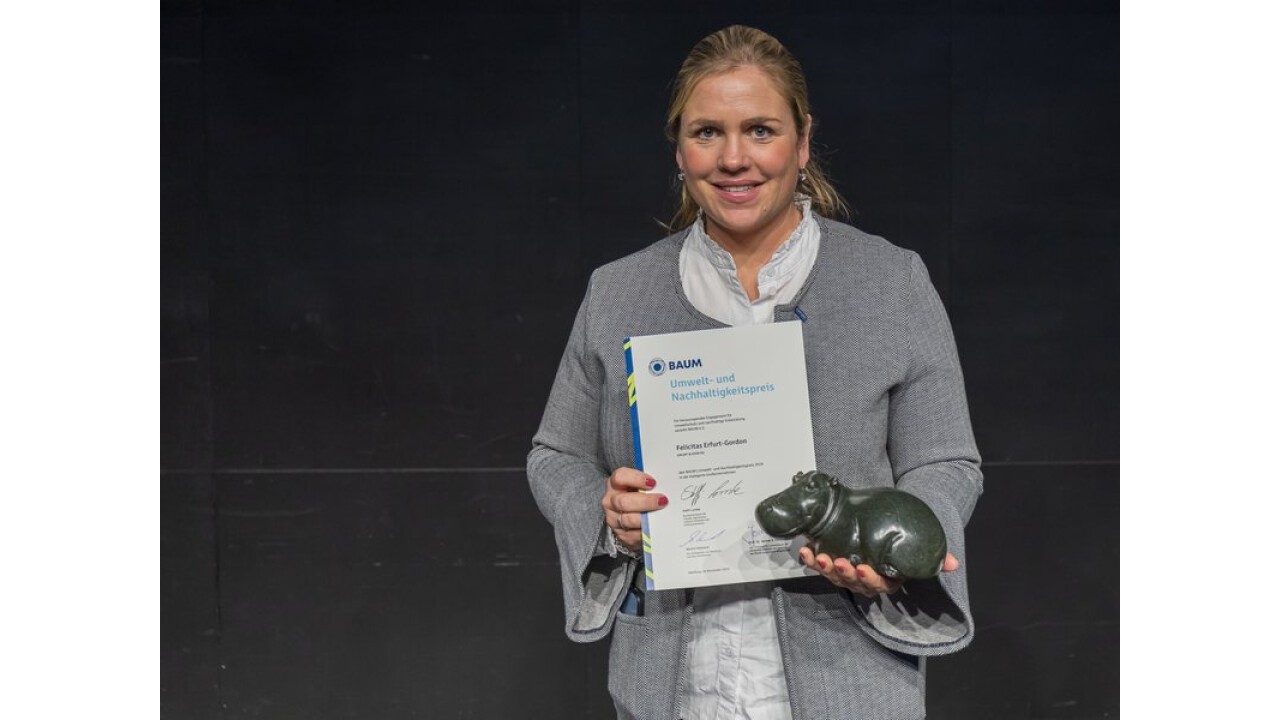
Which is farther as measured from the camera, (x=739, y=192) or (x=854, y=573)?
(x=739, y=192)

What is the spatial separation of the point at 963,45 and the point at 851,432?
67.0 inches

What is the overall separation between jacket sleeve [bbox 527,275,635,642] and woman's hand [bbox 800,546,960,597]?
9.5 inches

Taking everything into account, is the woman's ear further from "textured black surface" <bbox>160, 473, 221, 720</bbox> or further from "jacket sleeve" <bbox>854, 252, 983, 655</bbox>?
"textured black surface" <bbox>160, 473, 221, 720</bbox>

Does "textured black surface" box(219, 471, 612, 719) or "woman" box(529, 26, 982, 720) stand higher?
"woman" box(529, 26, 982, 720)

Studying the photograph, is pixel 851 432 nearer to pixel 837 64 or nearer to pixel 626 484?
pixel 626 484

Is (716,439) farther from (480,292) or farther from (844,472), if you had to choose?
(480,292)

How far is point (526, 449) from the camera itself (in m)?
2.63

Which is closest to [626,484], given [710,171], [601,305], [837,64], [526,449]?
[601,305]

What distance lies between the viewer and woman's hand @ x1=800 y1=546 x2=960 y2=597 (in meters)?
1.09

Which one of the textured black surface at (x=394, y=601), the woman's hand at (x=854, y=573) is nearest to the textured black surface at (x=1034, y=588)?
the textured black surface at (x=394, y=601)

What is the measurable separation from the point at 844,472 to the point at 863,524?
15 cm

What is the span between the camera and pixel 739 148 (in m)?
1.21

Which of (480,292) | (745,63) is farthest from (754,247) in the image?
(480,292)
